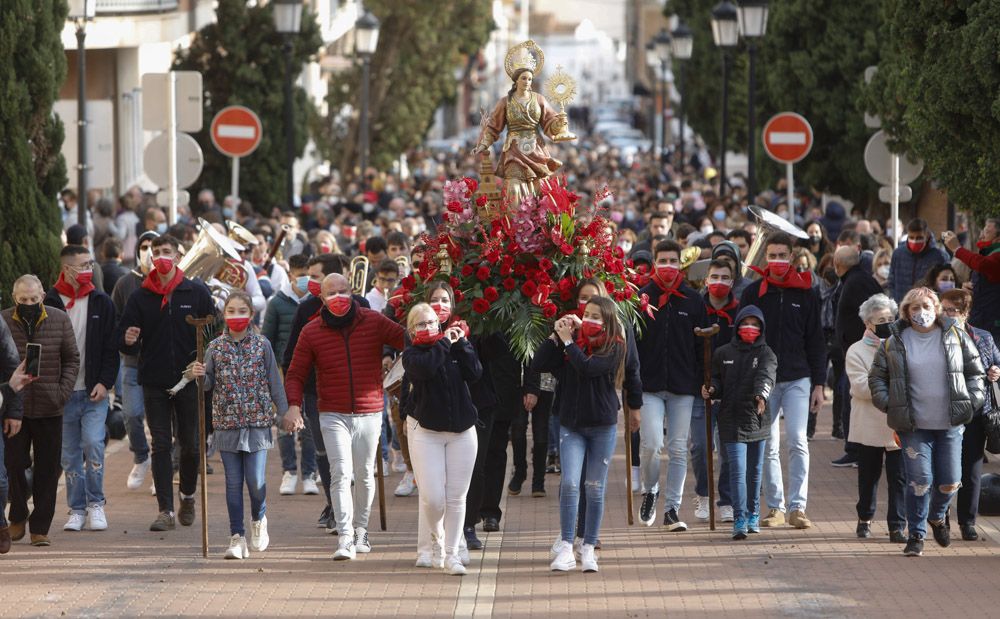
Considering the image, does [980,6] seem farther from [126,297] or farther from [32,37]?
[32,37]

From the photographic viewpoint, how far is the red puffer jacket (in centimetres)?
1141

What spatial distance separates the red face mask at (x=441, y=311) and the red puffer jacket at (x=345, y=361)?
0.41 meters

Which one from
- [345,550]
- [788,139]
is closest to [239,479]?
[345,550]

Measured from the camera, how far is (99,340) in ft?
41.0

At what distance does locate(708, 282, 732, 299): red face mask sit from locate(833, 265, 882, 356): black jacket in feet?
6.46

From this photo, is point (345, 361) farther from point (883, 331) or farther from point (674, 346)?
point (883, 331)

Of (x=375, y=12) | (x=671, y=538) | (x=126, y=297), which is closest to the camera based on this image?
(x=671, y=538)

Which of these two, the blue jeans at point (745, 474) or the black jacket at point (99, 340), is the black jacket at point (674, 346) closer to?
the blue jeans at point (745, 474)

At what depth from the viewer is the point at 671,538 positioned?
1228 cm

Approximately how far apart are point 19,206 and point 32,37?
1.63 metres

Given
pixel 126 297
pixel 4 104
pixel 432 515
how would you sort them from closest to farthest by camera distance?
pixel 432 515
pixel 126 297
pixel 4 104

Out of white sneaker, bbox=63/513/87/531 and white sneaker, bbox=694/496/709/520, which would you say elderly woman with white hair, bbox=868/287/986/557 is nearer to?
white sneaker, bbox=694/496/709/520

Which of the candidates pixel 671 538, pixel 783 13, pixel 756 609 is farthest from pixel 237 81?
pixel 756 609

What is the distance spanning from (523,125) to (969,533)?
179 inches
